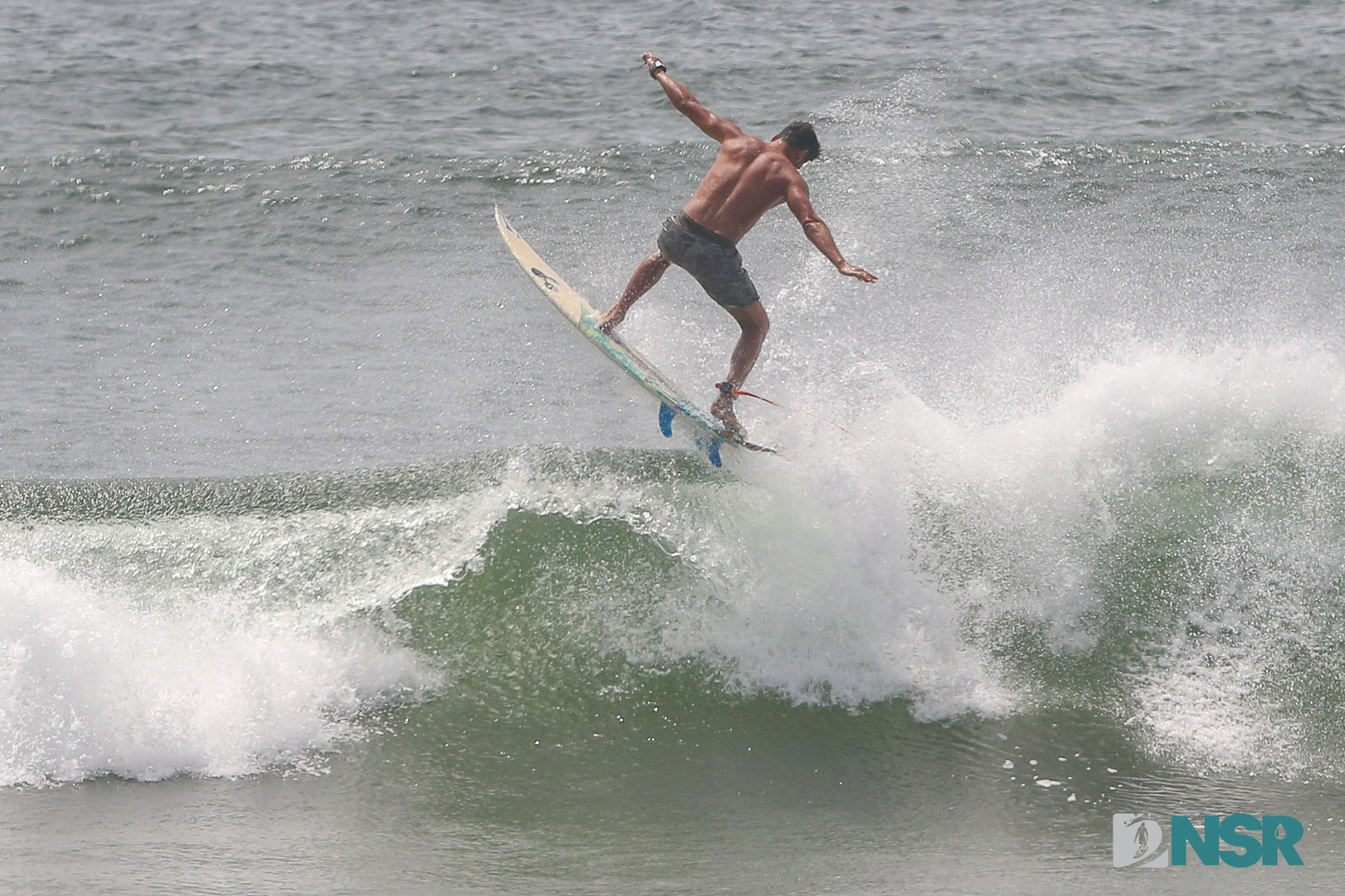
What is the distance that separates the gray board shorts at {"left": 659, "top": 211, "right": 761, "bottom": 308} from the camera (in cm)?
670

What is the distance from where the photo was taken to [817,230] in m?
6.15

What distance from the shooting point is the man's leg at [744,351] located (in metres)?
7.02

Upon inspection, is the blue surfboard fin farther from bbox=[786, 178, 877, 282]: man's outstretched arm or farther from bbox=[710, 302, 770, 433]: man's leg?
bbox=[786, 178, 877, 282]: man's outstretched arm

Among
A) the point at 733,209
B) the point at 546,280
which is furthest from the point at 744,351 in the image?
the point at 546,280

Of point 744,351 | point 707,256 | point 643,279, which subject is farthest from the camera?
point 643,279

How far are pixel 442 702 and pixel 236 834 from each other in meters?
1.46

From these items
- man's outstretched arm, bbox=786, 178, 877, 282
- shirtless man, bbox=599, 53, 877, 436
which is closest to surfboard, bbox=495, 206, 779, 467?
shirtless man, bbox=599, 53, 877, 436

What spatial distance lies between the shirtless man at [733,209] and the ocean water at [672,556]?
0.73 metres

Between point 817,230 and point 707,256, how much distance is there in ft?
2.49

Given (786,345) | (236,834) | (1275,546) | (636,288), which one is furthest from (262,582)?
(1275,546)

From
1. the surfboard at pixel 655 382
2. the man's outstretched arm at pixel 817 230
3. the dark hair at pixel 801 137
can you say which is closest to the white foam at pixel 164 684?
the surfboard at pixel 655 382
